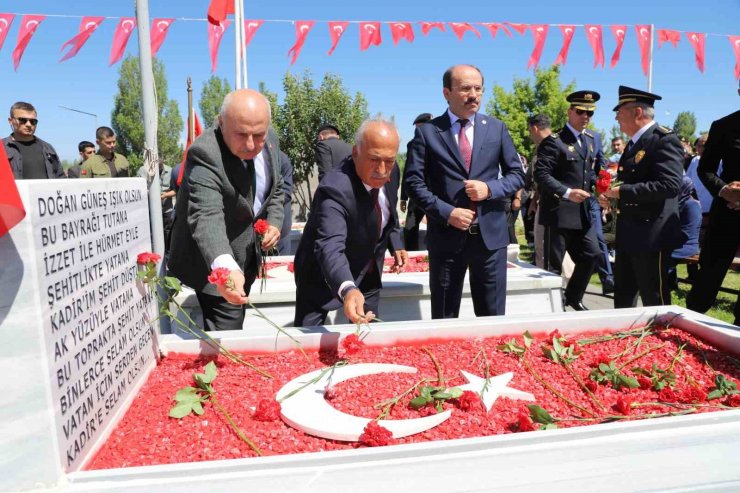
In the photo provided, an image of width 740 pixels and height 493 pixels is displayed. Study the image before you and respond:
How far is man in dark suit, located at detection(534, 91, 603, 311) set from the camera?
5.27 metres

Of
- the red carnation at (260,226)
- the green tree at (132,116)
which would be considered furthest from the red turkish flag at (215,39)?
the green tree at (132,116)

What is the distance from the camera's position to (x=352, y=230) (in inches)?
104

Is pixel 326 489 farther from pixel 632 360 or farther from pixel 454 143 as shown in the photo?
pixel 454 143

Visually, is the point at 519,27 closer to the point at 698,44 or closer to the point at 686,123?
the point at 698,44

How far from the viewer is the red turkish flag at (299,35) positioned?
8.80 meters

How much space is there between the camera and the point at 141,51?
233 centimetres

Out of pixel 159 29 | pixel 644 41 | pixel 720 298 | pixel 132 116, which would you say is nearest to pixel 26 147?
pixel 159 29

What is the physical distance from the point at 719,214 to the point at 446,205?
6.95 feet

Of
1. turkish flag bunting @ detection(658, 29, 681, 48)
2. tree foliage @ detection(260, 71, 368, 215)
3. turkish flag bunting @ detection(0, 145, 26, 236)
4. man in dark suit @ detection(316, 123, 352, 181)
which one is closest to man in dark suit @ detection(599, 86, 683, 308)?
man in dark suit @ detection(316, 123, 352, 181)

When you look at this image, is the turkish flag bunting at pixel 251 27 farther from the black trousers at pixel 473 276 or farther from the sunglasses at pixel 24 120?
the black trousers at pixel 473 276

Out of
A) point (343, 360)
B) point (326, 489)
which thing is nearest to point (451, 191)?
point (343, 360)

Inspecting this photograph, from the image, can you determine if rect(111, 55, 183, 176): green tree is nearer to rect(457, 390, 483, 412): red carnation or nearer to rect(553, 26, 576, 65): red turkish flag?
rect(553, 26, 576, 65): red turkish flag

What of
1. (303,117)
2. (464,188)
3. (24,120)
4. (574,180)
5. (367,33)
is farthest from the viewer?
(303,117)

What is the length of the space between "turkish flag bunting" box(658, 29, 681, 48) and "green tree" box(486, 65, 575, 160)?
739 inches
